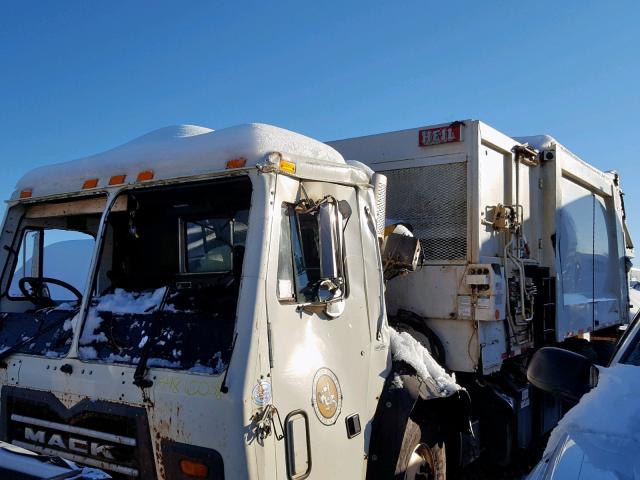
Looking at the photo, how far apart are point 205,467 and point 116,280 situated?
59.7 inches

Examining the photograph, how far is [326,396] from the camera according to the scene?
10.8 feet

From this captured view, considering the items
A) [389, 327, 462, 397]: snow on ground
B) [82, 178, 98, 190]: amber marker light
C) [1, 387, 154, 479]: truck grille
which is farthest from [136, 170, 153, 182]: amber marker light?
[389, 327, 462, 397]: snow on ground

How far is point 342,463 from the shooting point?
3.37 m

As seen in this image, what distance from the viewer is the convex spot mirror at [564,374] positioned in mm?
2748

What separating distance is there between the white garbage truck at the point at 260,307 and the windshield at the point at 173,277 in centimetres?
1

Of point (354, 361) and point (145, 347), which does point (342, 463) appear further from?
point (145, 347)

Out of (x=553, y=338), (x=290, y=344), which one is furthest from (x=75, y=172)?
(x=553, y=338)

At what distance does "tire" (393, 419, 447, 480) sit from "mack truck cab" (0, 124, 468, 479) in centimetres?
2

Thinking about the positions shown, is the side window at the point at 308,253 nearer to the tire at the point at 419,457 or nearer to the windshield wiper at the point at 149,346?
the windshield wiper at the point at 149,346

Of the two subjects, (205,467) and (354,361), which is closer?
(205,467)

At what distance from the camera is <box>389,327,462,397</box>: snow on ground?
158 inches

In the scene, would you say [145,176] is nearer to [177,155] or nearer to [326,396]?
[177,155]

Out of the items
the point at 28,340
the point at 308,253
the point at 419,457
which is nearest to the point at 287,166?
the point at 308,253

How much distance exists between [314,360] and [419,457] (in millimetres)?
1248
